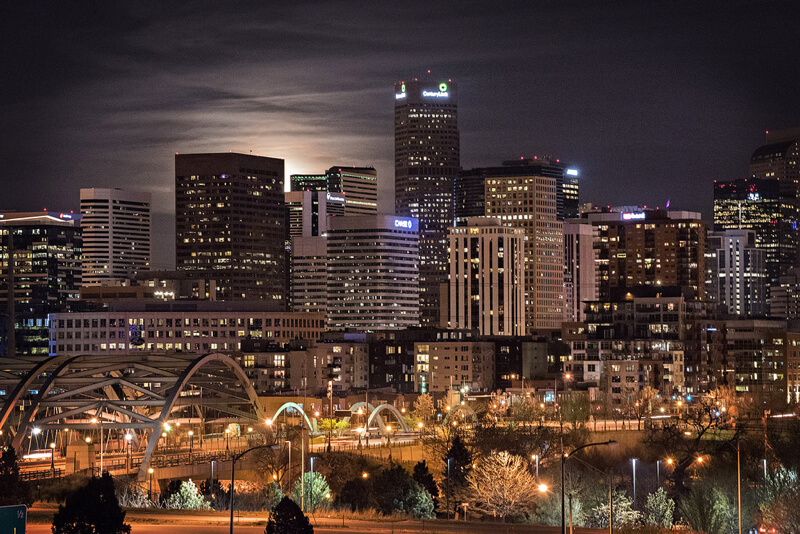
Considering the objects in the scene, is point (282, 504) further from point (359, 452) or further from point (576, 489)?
point (359, 452)

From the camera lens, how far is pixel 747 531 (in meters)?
105

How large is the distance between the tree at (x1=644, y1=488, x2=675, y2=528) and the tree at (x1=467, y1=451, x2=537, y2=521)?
11.5 m

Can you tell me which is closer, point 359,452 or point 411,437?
point 359,452

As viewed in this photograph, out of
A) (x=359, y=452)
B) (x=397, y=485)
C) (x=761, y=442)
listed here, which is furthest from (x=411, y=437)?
(x=397, y=485)

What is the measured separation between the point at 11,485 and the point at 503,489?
42697mm

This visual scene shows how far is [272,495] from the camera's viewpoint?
374 ft

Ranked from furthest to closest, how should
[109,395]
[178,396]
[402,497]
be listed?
[109,395], [178,396], [402,497]

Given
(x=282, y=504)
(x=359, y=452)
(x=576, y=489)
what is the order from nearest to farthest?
(x=282, y=504) → (x=576, y=489) → (x=359, y=452)

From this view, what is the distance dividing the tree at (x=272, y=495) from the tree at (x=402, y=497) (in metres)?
8.99

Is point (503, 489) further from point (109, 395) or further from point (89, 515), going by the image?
point (109, 395)

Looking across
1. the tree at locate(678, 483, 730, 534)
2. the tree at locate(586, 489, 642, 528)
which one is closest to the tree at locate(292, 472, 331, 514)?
the tree at locate(586, 489, 642, 528)

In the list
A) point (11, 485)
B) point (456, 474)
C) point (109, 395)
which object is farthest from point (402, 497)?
point (109, 395)

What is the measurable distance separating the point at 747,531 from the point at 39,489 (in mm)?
55222

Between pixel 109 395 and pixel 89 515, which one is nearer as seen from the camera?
pixel 89 515
